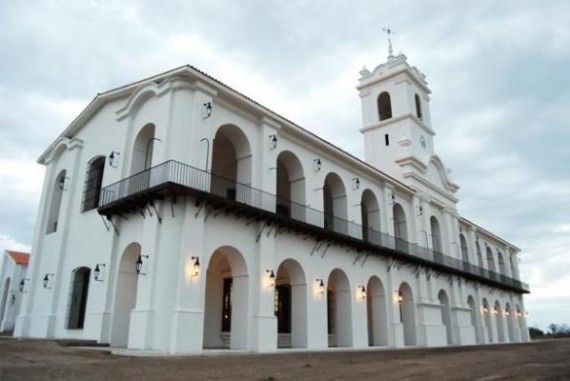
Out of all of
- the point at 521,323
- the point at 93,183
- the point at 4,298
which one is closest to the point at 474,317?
the point at 521,323

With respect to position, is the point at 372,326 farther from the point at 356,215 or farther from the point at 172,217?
the point at 172,217

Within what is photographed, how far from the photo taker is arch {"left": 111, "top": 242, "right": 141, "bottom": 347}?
48.8 ft

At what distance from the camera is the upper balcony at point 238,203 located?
1376cm

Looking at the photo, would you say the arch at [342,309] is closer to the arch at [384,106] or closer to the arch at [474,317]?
the arch at [474,317]

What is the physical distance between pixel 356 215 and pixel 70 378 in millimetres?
15775

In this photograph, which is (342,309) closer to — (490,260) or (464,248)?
(464,248)

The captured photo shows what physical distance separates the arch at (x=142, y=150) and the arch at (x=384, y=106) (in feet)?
63.0

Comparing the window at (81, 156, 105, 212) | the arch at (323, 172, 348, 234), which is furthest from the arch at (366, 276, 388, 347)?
the window at (81, 156, 105, 212)

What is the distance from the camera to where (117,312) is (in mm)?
14930

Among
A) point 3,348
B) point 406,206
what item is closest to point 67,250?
point 3,348

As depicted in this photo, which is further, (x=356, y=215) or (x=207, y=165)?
(x=356, y=215)

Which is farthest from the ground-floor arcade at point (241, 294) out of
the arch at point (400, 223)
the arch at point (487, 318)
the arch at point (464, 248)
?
the arch at point (464, 248)

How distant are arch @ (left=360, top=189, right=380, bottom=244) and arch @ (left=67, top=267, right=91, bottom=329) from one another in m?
13.1

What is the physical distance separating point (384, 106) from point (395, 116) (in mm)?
2261
